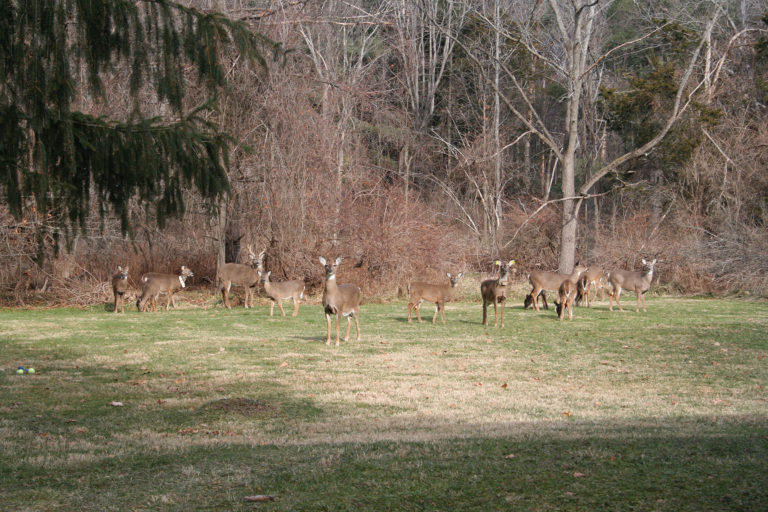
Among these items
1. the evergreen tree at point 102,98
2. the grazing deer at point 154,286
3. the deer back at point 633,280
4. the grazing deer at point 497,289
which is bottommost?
the grazing deer at point 154,286

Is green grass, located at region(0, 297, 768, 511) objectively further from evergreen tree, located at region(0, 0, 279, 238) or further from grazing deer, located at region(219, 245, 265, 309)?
grazing deer, located at region(219, 245, 265, 309)

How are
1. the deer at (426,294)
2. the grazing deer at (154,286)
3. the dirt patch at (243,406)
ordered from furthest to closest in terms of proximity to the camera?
the grazing deer at (154,286)
the deer at (426,294)
the dirt patch at (243,406)

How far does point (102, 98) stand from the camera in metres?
6.93

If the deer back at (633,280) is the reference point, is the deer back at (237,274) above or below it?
below

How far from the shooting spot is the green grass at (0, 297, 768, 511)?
5574mm

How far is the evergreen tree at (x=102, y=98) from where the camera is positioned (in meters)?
6.23

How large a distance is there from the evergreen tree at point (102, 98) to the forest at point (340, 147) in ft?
0.06

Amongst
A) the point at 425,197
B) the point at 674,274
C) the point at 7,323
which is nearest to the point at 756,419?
the point at 7,323

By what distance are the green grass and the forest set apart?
7.17ft

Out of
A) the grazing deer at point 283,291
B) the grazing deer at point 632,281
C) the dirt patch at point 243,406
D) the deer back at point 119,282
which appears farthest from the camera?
the grazing deer at point 632,281

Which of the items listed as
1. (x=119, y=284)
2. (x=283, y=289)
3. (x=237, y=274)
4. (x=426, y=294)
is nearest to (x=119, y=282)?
(x=119, y=284)

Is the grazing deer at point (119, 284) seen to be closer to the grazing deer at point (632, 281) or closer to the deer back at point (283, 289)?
the deer back at point (283, 289)

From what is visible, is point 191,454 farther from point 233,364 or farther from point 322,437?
point 233,364

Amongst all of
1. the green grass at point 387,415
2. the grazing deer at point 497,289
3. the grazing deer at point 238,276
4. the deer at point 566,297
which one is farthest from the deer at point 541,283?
the grazing deer at point 238,276
